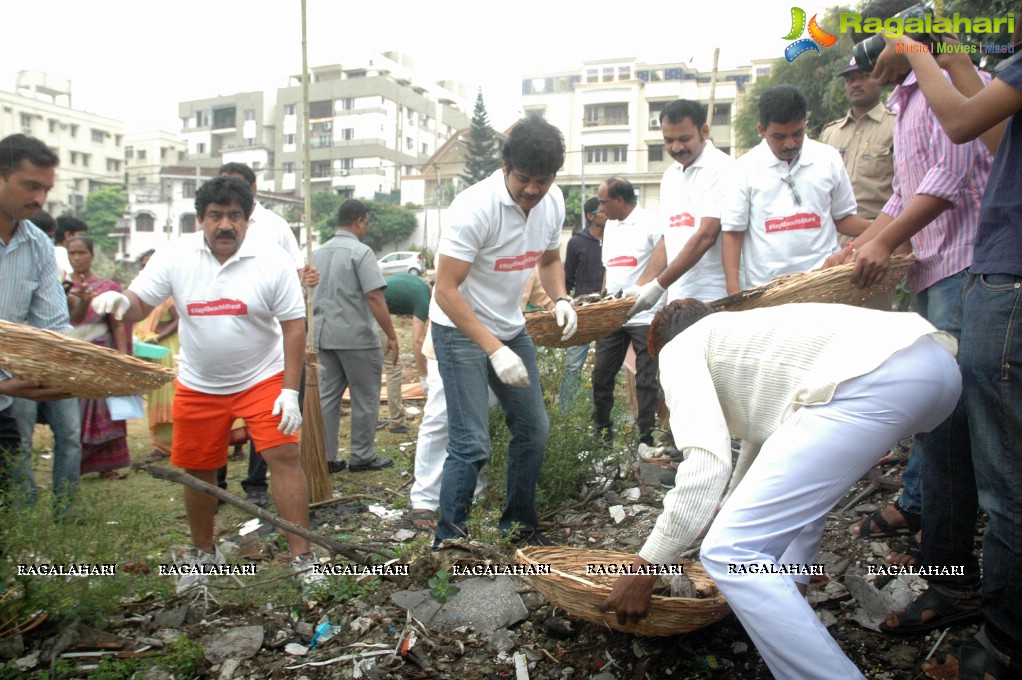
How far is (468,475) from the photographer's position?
135 inches

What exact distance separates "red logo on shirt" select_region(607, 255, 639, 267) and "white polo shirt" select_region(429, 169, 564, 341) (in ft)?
6.81

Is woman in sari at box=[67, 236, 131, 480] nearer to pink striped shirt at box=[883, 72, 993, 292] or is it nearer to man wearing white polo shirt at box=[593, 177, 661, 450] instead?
man wearing white polo shirt at box=[593, 177, 661, 450]

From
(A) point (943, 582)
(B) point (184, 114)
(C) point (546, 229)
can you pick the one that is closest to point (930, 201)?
(A) point (943, 582)

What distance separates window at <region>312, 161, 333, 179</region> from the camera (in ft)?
192

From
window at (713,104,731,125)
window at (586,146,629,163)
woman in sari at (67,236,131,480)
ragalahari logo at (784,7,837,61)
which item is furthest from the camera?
window at (586,146,629,163)

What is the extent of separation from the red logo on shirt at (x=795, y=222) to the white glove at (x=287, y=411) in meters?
2.57

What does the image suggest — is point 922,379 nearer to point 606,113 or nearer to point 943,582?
point 943,582

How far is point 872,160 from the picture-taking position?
14.7ft

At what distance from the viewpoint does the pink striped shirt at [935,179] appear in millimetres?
2547

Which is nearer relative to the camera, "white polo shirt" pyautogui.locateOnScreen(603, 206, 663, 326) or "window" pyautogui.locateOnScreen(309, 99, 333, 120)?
"white polo shirt" pyautogui.locateOnScreen(603, 206, 663, 326)

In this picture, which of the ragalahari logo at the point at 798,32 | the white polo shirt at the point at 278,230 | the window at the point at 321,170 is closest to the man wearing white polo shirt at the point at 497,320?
the white polo shirt at the point at 278,230

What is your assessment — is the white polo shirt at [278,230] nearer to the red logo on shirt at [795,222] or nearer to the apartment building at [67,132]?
the red logo on shirt at [795,222]

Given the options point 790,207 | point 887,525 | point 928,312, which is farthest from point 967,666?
point 790,207

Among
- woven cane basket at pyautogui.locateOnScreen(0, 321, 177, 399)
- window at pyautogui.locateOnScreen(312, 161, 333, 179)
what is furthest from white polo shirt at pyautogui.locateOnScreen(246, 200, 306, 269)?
window at pyautogui.locateOnScreen(312, 161, 333, 179)
